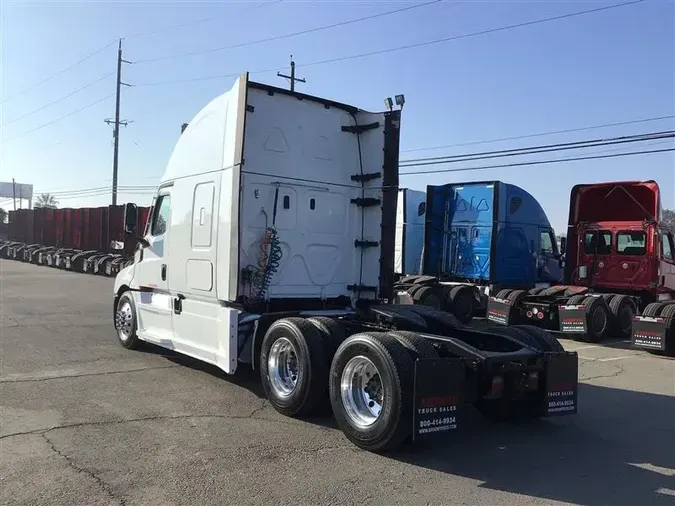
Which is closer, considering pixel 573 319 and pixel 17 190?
pixel 573 319

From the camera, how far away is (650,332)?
11727mm

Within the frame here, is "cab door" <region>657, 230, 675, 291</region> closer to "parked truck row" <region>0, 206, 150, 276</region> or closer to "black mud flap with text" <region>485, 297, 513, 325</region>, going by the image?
"black mud flap with text" <region>485, 297, 513, 325</region>

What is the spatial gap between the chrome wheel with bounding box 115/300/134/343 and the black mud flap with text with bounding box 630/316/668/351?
9487 mm

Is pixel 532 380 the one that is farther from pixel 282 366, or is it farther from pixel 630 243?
pixel 630 243

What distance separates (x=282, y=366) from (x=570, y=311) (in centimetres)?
895

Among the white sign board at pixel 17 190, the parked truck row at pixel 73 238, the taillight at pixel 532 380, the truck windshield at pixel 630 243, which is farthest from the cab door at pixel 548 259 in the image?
the white sign board at pixel 17 190

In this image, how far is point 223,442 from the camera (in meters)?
5.43

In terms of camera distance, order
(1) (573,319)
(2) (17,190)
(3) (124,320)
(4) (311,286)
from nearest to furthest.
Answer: (4) (311,286)
(3) (124,320)
(1) (573,319)
(2) (17,190)

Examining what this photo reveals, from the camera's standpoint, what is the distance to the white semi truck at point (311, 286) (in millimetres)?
5477

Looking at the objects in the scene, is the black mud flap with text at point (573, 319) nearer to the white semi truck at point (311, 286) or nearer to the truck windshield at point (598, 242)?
the truck windshield at point (598, 242)

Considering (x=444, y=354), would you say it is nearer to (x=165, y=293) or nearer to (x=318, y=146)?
(x=318, y=146)

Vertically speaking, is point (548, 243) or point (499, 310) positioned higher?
point (548, 243)

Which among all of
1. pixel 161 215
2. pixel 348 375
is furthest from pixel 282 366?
pixel 161 215

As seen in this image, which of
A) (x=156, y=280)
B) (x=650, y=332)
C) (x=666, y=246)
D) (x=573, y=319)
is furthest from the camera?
(x=666, y=246)
